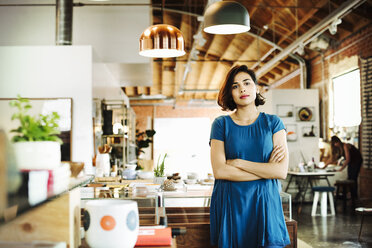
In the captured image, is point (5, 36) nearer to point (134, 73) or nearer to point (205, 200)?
point (134, 73)

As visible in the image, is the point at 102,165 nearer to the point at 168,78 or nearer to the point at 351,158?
the point at 351,158

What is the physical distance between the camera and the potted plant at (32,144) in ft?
3.53

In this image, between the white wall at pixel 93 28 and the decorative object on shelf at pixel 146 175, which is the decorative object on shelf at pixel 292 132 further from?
the decorative object on shelf at pixel 146 175

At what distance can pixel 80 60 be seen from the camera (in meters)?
6.20

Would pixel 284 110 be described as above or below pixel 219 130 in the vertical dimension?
above

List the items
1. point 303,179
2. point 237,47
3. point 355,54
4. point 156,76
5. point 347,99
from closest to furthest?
point 355,54 < point 347,99 < point 303,179 < point 237,47 < point 156,76

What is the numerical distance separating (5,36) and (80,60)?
1657mm

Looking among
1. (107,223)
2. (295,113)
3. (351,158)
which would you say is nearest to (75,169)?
(107,223)

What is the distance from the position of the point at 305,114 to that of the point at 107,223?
10503mm

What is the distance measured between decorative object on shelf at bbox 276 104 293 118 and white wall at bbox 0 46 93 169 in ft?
20.8

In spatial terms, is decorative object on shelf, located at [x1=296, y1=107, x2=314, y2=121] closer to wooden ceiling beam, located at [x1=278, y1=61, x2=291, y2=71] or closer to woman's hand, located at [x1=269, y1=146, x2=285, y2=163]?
wooden ceiling beam, located at [x1=278, y1=61, x2=291, y2=71]

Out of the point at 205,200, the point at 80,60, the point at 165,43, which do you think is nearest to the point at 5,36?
the point at 80,60

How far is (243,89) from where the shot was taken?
2232 mm

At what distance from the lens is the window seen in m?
9.78
